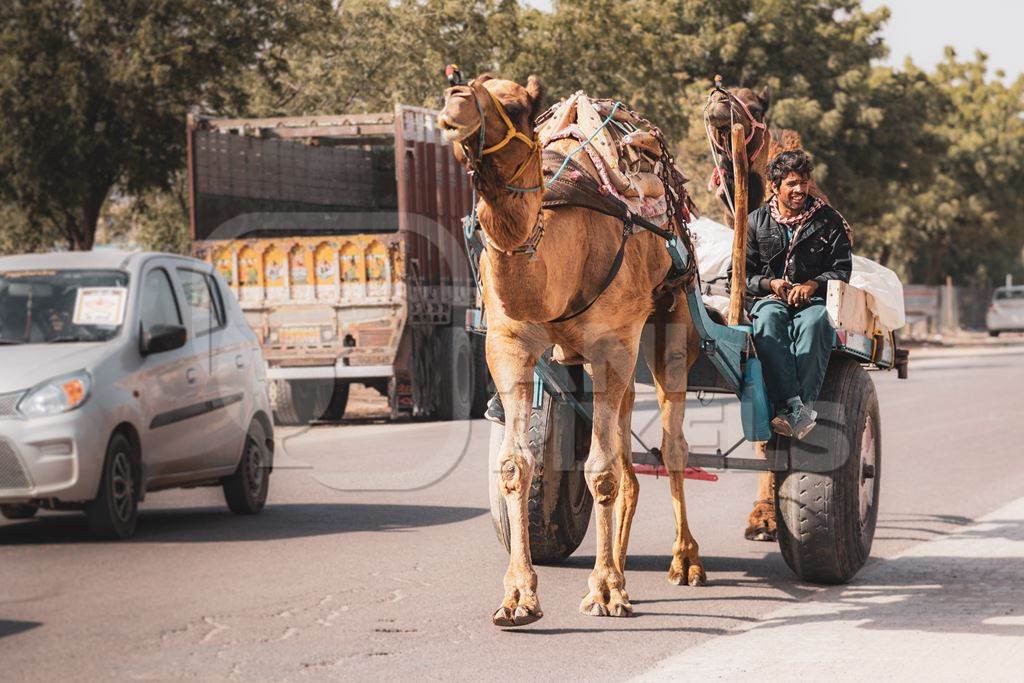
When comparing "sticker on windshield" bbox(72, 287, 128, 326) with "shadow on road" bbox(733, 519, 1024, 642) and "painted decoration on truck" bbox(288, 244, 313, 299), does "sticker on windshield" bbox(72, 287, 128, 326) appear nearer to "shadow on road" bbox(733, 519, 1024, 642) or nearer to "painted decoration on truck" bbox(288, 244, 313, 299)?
"shadow on road" bbox(733, 519, 1024, 642)

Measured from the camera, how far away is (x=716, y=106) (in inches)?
344

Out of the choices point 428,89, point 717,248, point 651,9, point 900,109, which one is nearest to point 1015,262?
point 900,109

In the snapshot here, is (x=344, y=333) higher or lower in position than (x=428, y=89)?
lower

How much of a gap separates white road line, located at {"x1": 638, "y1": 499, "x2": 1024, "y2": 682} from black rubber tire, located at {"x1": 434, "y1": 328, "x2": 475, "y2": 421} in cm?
1178

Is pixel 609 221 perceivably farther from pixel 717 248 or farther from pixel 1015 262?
pixel 1015 262

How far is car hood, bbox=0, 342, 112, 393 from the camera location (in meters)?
9.81

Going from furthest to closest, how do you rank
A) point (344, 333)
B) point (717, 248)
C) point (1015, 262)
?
point (1015, 262)
point (344, 333)
point (717, 248)

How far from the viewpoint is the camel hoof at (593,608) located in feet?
23.9

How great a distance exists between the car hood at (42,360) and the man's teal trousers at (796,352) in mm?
4531

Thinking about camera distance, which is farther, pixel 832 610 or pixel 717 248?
pixel 717 248

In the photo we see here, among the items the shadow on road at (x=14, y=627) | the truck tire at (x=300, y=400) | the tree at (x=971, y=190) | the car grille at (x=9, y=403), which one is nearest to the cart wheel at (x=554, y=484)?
the shadow on road at (x=14, y=627)

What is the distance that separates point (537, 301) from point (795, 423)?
2.08 meters

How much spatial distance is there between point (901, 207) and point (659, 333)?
151 feet

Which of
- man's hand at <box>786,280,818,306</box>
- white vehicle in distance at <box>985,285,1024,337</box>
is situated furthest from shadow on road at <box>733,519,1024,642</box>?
white vehicle in distance at <box>985,285,1024,337</box>
